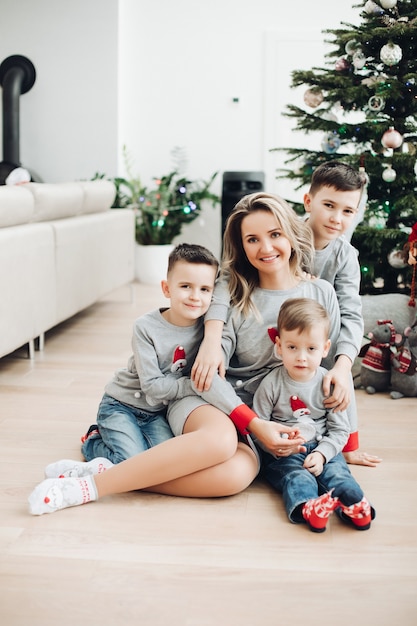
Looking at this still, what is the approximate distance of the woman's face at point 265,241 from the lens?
232cm

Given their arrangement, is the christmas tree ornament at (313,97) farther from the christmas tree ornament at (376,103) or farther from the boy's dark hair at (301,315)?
the boy's dark hair at (301,315)

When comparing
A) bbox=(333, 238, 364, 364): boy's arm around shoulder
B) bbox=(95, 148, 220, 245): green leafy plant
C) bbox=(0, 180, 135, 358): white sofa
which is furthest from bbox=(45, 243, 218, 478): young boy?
bbox=(95, 148, 220, 245): green leafy plant

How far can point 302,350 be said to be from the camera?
221 cm

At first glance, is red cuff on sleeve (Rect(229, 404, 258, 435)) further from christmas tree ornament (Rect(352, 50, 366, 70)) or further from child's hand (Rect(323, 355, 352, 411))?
christmas tree ornament (Rect(352, 50, 366, 70))

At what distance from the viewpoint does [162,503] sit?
211 centimetres

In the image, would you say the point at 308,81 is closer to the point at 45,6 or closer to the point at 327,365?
the point at 327,365

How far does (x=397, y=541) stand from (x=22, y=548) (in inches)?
34.7

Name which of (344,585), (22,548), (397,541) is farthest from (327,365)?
(22,548)

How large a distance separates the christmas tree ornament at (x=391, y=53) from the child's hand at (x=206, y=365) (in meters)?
1.74

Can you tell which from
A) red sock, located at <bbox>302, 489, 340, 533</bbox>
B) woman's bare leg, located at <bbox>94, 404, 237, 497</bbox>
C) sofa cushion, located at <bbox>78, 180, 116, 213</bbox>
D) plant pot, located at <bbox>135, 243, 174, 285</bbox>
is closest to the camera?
red sock, located at <bbox>302, 489, 340, 533</bbox>

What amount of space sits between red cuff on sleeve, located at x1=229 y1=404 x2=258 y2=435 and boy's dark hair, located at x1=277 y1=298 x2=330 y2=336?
9.6 inches

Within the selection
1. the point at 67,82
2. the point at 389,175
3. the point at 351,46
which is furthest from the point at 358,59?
the point at 67,82

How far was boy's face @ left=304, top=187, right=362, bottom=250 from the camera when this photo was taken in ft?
8.58

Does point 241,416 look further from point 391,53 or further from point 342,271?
point 391,53
